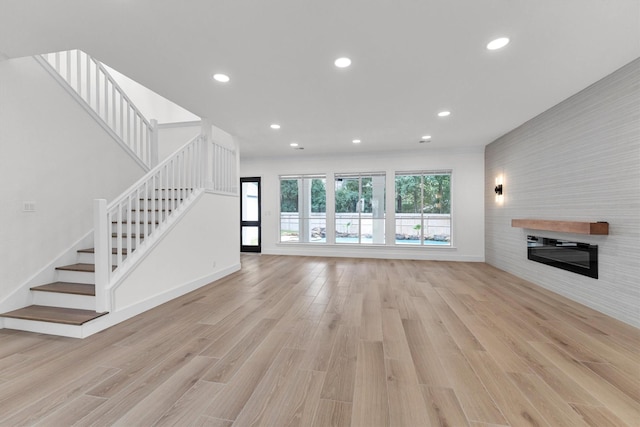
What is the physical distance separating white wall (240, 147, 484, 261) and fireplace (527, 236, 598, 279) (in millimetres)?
1894

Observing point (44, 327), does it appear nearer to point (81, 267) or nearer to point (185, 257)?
point (81, 267)

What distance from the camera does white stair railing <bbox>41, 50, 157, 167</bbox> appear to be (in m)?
3.38

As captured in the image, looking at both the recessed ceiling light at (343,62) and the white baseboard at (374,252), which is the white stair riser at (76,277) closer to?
the recessed ceiling light at (343,62)

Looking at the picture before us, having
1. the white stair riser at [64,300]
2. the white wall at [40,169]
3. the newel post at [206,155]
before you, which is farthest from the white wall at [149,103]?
the white stair riser at [64,300]

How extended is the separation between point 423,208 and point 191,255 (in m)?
5.26

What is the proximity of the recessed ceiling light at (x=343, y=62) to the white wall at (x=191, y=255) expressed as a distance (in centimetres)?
282

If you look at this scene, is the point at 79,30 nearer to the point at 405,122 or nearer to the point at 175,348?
the point at 175,348

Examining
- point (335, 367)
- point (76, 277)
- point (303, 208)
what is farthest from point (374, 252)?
point (76, 277)

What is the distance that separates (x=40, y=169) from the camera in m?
2.97

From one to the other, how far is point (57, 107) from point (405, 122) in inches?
186

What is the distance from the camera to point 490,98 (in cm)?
363

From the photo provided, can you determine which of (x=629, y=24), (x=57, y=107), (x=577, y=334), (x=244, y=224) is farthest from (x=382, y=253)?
(x=57, y=107)

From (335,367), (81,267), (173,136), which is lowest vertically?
(335,367)

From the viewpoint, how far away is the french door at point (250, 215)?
7664mm
